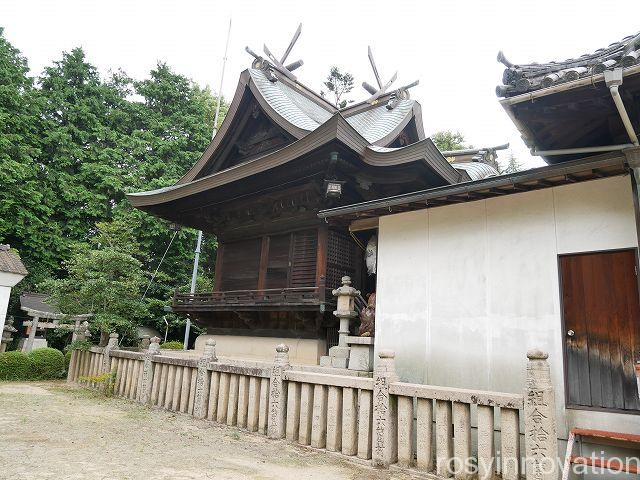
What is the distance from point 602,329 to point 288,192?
7181 mm

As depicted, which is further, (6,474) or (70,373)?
(70,373)

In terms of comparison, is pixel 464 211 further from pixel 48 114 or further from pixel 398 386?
pixel 48 114

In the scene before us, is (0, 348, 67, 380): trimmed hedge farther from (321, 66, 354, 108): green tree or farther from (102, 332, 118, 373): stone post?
(321, 66, 354, 108): green tree

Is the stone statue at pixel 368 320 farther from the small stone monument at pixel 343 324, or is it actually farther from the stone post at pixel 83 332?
the stone post at pixel 83 332

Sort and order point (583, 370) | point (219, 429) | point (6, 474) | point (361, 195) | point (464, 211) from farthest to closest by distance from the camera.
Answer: point (361, 195) → point (219, 429) → point (464, 211) → point (583, 370) → point (6, 474)

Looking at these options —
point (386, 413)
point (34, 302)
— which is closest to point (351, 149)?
point (386, 413)

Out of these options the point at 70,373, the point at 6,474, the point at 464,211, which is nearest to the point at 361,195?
the point at 464,211

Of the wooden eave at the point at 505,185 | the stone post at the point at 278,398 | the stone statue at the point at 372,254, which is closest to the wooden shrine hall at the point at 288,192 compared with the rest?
the stone statue at the point at 372,254

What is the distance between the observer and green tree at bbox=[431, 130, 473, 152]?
2780 centimetres

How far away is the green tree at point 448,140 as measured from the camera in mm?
27797

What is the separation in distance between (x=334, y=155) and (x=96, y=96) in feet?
73.6

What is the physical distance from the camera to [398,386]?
539 cm

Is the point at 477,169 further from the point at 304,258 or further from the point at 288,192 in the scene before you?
the point at 304,258

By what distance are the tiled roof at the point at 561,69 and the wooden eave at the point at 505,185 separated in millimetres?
1032
